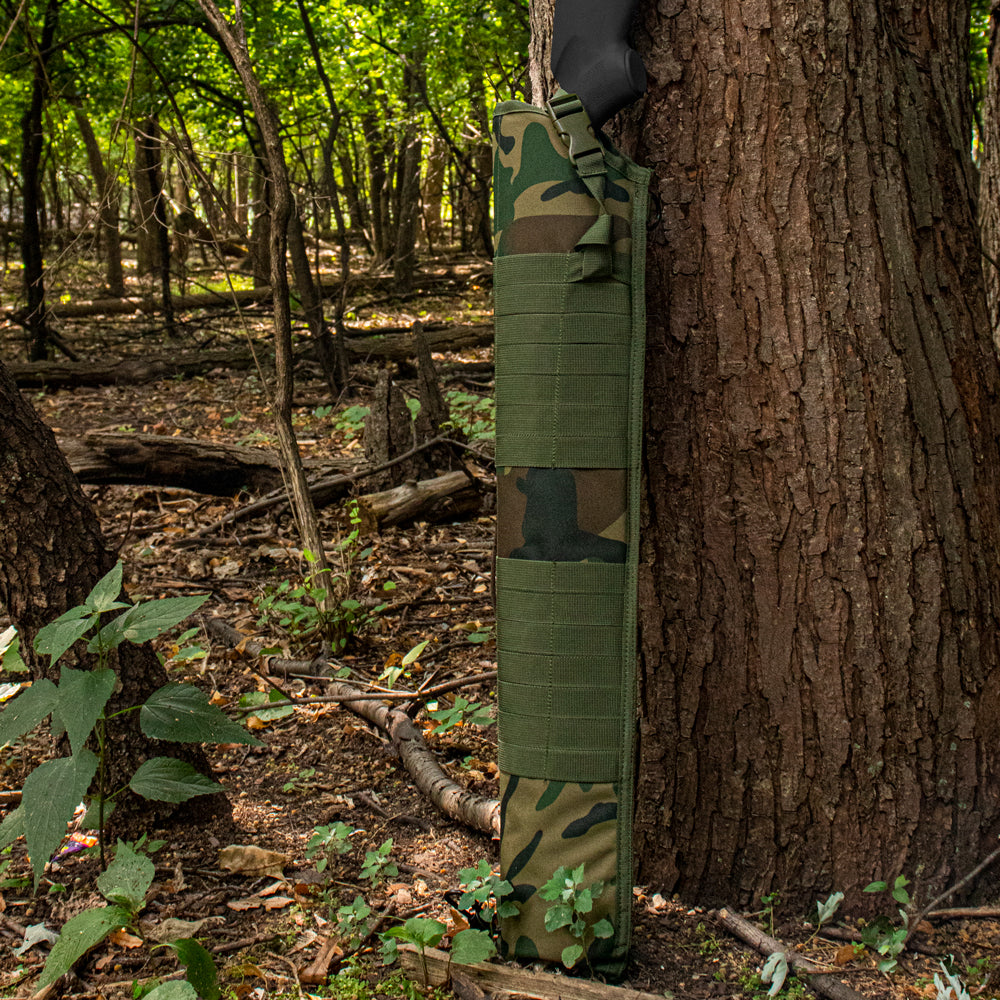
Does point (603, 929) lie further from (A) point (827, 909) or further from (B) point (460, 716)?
(B) point (460, 716)

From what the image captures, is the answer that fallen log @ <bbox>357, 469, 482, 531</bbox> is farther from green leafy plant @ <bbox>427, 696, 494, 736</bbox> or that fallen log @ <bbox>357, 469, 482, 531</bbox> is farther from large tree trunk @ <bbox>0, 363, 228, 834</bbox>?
large tree trunk @ <bbox>0, 363, 228, 834</bbox>

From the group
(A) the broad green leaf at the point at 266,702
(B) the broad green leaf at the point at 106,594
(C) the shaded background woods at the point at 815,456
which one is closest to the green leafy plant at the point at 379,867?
(C) the shaded background woods at the point at 815,456

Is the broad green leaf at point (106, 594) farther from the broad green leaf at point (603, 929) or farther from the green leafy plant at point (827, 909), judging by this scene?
the green leafy plant at point (827, 909)

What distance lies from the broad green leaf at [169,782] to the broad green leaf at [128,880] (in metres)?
0.13

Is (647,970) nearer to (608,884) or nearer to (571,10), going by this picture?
(608,884)

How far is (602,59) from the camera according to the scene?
1.65 metres

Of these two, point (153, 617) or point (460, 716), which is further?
point (460, 716)

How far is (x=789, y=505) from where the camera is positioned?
1.79 m

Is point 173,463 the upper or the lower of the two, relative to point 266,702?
upper

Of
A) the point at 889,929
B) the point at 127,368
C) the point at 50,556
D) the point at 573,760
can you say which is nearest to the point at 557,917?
the point at 573,760

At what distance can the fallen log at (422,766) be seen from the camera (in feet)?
7.30

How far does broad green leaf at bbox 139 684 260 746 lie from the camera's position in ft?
6.04

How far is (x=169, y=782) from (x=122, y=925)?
0.30m

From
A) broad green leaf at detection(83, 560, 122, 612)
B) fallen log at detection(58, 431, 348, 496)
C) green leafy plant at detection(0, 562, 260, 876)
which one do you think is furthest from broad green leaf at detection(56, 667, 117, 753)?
fallen log at detection(58, 431, 348, 496)
